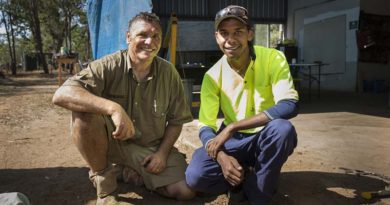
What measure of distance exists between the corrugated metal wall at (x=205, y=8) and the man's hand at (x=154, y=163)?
775cm

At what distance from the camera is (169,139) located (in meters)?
2.76

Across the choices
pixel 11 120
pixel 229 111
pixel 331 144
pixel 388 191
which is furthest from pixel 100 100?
pixel 11 120

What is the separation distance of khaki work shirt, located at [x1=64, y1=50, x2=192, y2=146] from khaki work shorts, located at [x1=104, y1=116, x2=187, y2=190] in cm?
7

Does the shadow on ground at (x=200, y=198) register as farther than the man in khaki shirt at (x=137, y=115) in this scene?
Yes

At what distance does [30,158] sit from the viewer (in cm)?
400

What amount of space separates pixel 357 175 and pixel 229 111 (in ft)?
4.18

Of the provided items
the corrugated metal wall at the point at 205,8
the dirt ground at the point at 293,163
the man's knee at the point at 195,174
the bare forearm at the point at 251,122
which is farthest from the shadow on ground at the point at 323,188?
the corrugated metal wall at the point at 205,8

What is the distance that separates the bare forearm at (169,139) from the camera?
2.72 metres

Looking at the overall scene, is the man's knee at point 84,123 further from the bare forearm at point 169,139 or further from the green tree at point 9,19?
the green tree at point 9,19

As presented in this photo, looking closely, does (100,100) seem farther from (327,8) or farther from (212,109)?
(327,8)

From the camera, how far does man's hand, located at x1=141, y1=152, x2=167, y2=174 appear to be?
8.63ft

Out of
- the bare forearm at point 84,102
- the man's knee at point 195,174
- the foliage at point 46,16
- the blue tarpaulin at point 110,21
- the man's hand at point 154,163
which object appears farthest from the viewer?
the foliage at point 46,16

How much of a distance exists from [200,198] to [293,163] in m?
1.05

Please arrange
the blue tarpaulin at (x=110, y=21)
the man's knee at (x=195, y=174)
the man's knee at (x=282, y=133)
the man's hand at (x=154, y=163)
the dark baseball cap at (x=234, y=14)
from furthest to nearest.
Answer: the blue tarpaulin at (x=110, y=21) < the man's hand at (x=154, y=163) < the man's knee at (x=195, y=174) < the dark baseball cap at (x=234, y=14) < the man's knee at (x=282, y=133)
